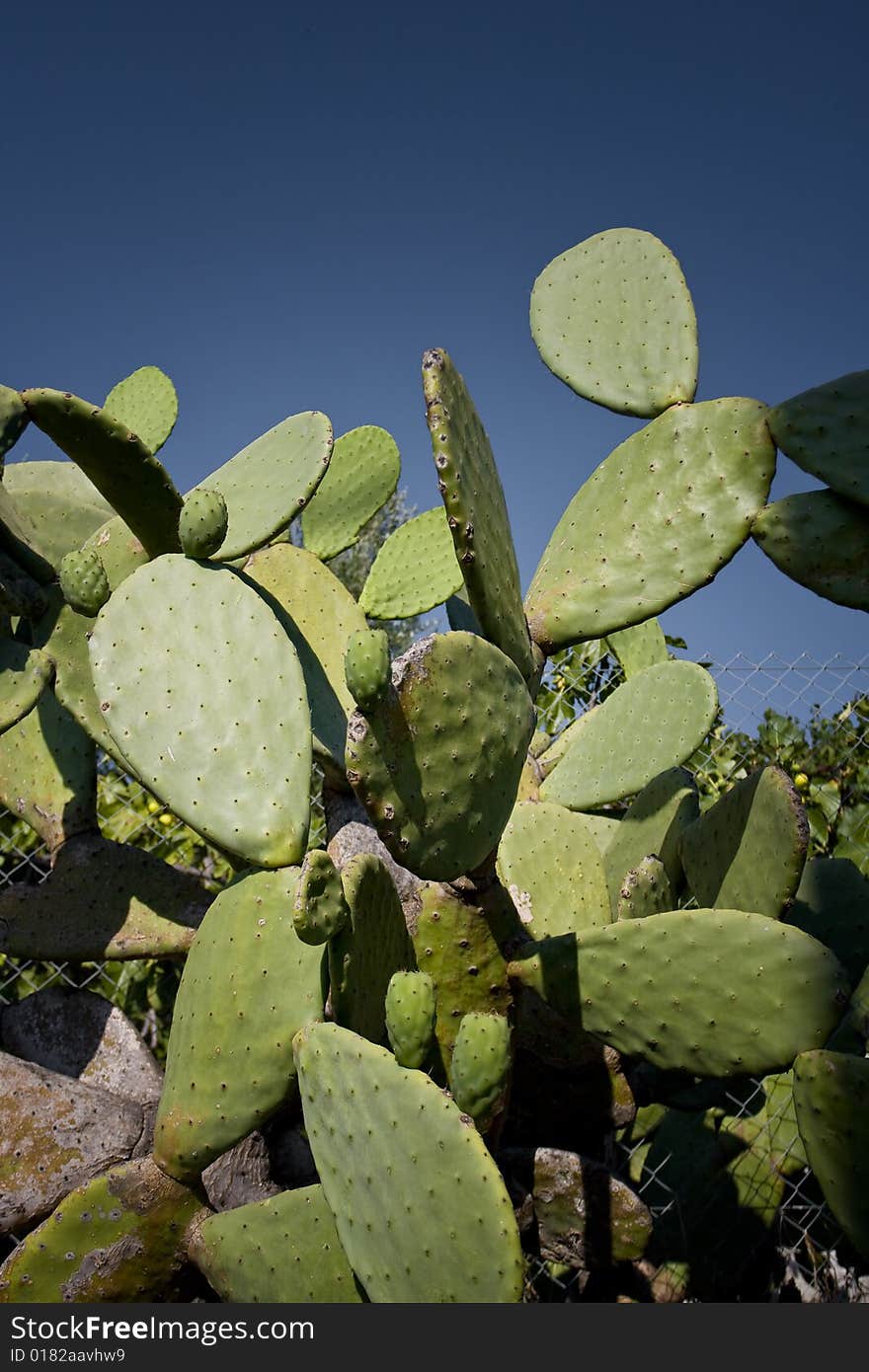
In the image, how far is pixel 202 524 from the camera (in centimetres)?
158

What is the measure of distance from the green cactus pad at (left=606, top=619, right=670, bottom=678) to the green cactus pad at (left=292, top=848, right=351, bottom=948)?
1.70 m

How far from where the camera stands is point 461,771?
1241 mm

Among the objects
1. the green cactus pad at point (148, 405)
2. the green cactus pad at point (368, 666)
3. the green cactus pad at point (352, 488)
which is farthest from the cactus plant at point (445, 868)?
the green cactus pad at point (148, 405)

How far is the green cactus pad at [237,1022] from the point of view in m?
1.35

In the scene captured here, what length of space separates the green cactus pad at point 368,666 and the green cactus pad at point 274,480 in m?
0.67

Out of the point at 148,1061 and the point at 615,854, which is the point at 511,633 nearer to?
the point at 615,854

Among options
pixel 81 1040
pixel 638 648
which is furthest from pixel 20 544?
pixel 638 648

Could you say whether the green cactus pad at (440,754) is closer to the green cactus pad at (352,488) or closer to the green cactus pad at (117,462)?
the green cactus pad at (117,462)

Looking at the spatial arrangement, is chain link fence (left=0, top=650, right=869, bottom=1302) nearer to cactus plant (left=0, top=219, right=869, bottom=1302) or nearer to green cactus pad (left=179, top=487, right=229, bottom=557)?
cactus plant (left=0, top=219, right=869, bottom=1302)

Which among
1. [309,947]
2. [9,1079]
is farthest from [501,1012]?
[9,1079]

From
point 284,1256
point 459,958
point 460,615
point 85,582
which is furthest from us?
point 460,615

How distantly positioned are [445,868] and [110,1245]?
2.39 feet

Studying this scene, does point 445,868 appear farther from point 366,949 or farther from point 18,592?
point 18,592

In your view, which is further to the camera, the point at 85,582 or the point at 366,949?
the point at 85,582
